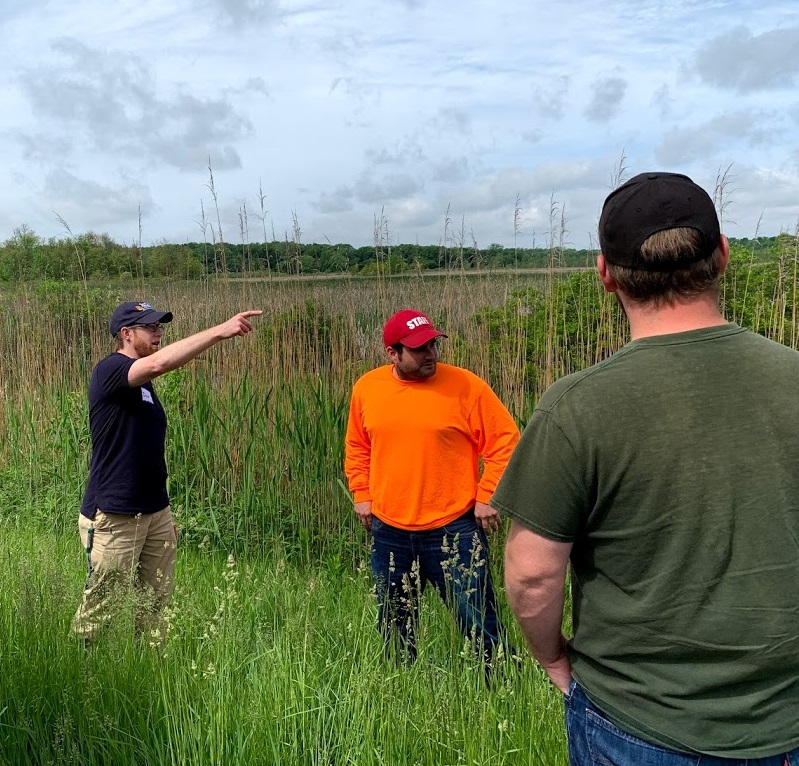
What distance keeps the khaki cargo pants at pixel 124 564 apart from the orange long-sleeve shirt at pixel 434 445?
3.49ft

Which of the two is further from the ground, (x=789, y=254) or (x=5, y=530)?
(x=789, y=254)

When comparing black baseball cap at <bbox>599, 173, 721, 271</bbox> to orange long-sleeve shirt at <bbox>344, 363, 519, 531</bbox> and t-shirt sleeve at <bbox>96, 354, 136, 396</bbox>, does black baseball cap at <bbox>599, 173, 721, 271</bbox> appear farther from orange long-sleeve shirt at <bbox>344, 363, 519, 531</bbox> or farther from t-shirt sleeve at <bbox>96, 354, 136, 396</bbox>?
t-shirt sleeve at <bbox>96, 354, 136, 396</bbox>

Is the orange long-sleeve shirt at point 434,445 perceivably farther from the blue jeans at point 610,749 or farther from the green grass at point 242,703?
the blue jeans at point 610,749

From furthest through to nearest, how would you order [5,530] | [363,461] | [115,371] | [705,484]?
[5,530] < [363,461] < [115,371] < [705,484]

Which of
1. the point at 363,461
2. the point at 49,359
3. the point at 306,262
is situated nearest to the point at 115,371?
the point at 363,461

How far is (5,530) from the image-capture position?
18.4ft

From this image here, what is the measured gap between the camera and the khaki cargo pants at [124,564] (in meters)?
3.27

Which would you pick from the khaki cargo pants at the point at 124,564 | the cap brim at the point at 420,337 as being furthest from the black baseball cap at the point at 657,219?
the khaki cargo pants at the point at 124,564

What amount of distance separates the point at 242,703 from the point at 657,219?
2003 mm

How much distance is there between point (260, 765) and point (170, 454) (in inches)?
158

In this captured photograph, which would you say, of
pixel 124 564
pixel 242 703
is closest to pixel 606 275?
pixel 242 703

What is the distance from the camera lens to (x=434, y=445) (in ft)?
11.2

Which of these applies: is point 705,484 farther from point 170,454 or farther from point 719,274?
point 170,454

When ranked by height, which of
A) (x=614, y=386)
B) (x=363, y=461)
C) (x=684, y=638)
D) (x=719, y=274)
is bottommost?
(x=363, y=461)
